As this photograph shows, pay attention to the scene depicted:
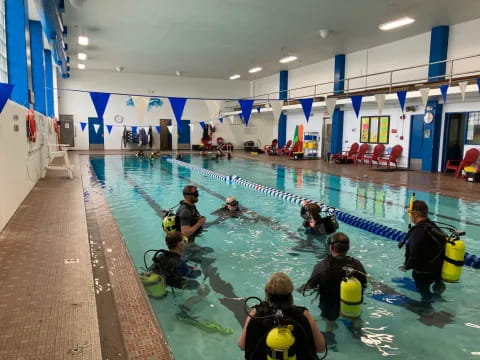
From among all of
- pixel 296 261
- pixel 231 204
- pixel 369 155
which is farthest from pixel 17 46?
pixel 369 155

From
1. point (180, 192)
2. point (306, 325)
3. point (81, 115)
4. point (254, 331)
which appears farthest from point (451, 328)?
point (81, 115)

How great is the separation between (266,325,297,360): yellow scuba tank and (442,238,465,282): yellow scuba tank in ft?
8.09

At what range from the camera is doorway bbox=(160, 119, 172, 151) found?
84.8 feet

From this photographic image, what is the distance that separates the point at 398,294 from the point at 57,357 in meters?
3.15

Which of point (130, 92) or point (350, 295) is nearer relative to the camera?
point (350, 295)

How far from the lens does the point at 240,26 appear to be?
525 inches

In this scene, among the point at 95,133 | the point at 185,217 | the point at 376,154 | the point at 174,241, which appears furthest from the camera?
the point at 95,133

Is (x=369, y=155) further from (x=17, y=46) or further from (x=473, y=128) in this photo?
(x=17, y=46)

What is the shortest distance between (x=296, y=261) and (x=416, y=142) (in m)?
11.6

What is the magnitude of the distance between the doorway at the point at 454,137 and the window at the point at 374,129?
8.73 feet

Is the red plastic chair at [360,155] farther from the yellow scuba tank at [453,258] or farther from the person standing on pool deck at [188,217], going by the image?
the yellow scuba tank at [453,258]

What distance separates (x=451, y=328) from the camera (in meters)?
3.24

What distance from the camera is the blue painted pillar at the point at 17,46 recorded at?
27.5ft

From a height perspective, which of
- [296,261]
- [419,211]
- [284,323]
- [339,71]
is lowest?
[296,261]
